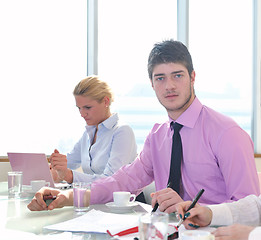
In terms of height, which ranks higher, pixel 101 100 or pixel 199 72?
pixel 199 72

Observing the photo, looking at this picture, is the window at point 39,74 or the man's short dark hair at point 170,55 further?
the window at point 39,74

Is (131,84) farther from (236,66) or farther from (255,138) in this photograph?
(255,138)

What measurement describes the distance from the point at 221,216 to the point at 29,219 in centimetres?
68

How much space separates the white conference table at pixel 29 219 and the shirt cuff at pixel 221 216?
13.8 inches

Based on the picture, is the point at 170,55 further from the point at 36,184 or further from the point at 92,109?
the point at 92,109

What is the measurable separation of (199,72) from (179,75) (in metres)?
2.58

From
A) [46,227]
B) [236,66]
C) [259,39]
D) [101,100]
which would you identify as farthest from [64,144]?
[46,227]

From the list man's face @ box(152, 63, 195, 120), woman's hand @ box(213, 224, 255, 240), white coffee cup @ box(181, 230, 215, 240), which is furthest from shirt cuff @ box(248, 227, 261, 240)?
man's face @ box(152, 63, 195, 120)

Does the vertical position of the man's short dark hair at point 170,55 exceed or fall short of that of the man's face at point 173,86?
it exceeds it

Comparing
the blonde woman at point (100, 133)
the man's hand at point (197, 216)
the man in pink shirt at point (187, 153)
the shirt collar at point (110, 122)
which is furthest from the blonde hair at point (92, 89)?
the man's hand at point (197, 216)

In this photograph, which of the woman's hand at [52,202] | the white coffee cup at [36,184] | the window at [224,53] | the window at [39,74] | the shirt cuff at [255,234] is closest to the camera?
the shirt cuff at [255,234]

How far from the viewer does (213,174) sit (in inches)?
71.6

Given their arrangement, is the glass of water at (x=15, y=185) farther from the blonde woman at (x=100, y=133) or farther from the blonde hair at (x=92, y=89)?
the blonde hair at (x=92, y=89)

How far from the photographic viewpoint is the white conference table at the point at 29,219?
1254 mm
